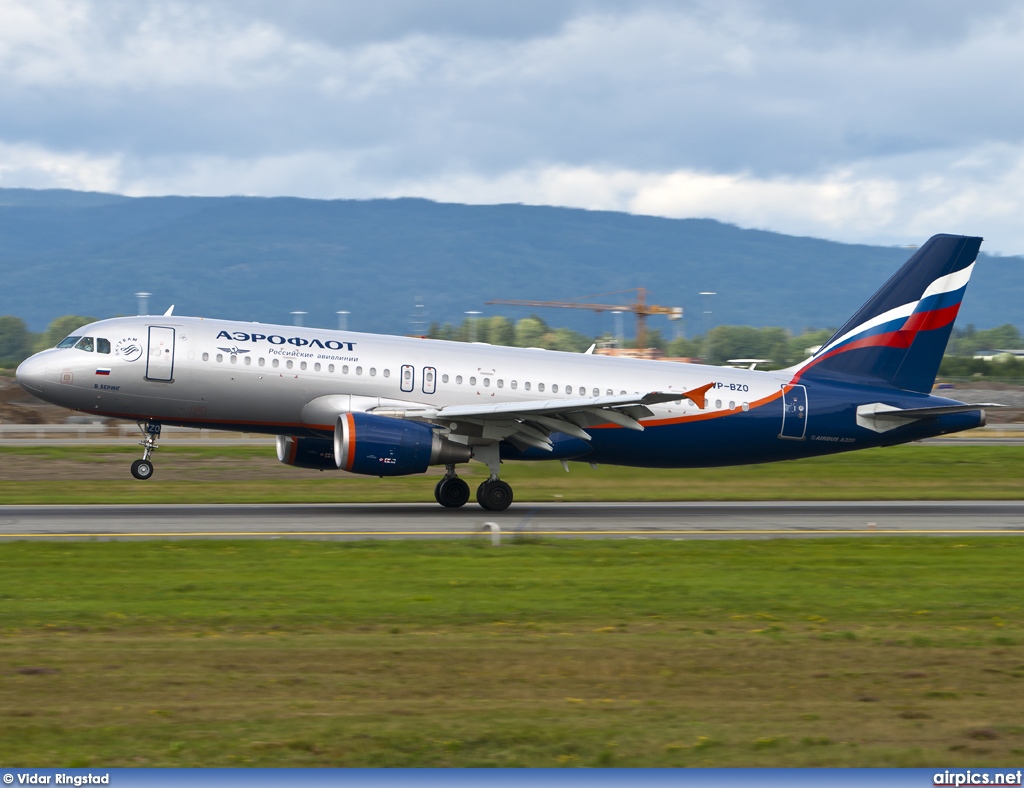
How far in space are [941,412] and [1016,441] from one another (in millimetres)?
31945

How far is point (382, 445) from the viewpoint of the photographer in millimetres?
25922

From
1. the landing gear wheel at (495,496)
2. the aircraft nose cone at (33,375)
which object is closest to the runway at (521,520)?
the landing gear wheel at (495,496)

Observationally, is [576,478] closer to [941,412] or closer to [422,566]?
[941,412]

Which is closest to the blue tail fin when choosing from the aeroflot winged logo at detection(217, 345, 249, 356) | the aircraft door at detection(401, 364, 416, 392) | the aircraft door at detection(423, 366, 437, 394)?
the aircraft door at detection(423, 366, 437, 394)

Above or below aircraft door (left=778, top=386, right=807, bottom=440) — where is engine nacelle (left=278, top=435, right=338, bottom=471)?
below

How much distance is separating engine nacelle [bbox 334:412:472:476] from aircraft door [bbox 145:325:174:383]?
4.30 metres

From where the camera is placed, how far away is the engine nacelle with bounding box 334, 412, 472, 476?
84.6 feet

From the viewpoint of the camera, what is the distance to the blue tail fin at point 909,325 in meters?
31.6

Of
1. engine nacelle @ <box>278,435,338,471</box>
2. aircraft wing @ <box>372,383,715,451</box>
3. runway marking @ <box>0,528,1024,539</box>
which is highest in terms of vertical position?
aircraft wing @ <box>372,383,715,451</box>

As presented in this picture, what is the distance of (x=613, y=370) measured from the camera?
30000 mm

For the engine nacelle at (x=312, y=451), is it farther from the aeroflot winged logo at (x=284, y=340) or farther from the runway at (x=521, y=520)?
the aeroflot winged logo at (x=284, y=340)

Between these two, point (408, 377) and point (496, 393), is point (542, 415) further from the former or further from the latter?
point (408, 377)

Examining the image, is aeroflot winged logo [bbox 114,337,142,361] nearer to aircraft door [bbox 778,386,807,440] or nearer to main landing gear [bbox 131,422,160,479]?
main landing gear [bbox 131,422,160,479]

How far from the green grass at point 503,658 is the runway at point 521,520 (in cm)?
325
